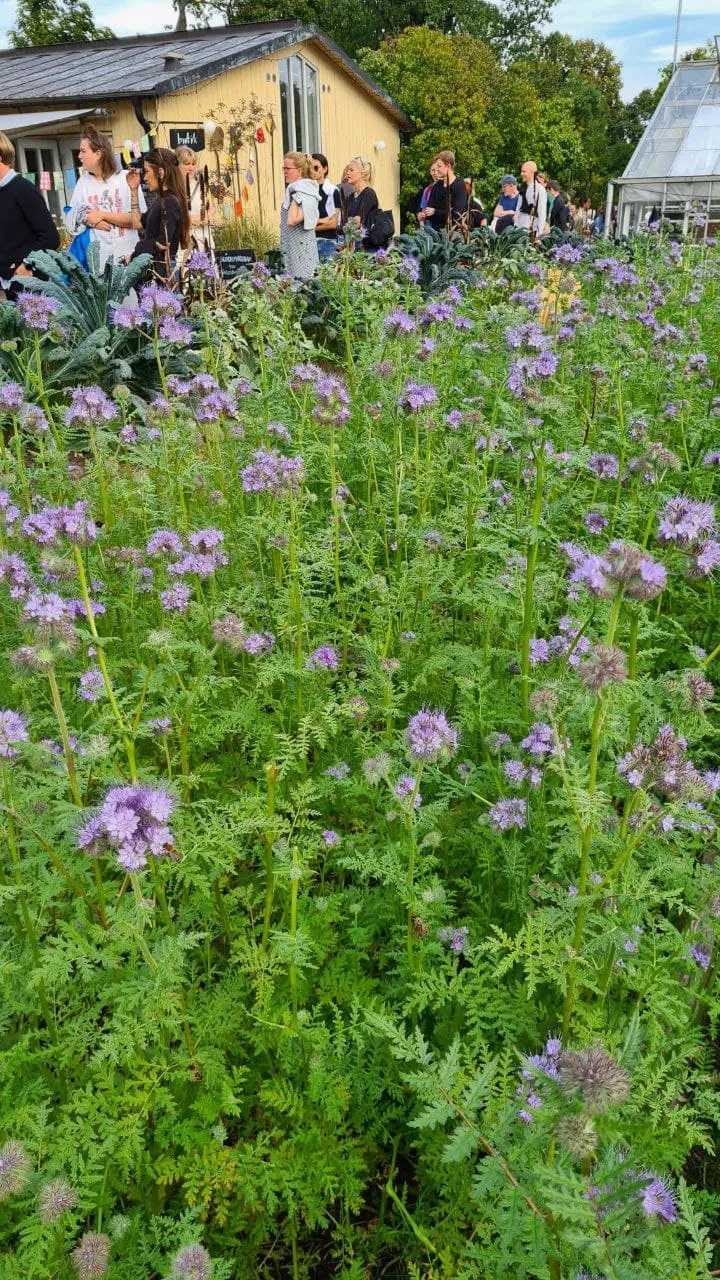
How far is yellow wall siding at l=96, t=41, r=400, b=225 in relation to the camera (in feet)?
57.5

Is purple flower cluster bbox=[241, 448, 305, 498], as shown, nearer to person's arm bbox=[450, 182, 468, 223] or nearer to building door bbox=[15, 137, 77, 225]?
person's arm bbox=[450, 182, 468, 223]

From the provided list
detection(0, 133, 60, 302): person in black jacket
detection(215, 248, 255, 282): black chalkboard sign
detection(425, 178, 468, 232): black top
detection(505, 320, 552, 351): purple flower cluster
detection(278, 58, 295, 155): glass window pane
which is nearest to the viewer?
detection(505, 320, 552, 351): purple flower cluster

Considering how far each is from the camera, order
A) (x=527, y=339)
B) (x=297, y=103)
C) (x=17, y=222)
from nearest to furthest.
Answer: (x=527, y=339) < (x=17, y=222) < (x=297, y=103)

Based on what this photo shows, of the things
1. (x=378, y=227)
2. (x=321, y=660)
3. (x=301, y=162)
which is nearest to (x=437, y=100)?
(x=378, y=227)

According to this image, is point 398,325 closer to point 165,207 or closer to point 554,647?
point 554,647

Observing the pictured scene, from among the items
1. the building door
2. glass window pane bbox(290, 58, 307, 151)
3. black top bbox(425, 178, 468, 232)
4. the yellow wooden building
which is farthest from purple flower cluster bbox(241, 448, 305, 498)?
glass window pane bbox(290, 58, 307, 151)

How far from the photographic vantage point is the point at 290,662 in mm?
3086

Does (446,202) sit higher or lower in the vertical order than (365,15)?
lower

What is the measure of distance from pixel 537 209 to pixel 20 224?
29.4ft

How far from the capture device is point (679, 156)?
1992cm

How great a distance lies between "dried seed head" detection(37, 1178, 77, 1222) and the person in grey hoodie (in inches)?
337

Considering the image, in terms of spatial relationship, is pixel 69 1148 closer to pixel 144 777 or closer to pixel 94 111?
pixel 144 777

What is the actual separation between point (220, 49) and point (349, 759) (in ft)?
70.9

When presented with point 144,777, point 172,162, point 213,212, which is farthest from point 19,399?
point 213,212
